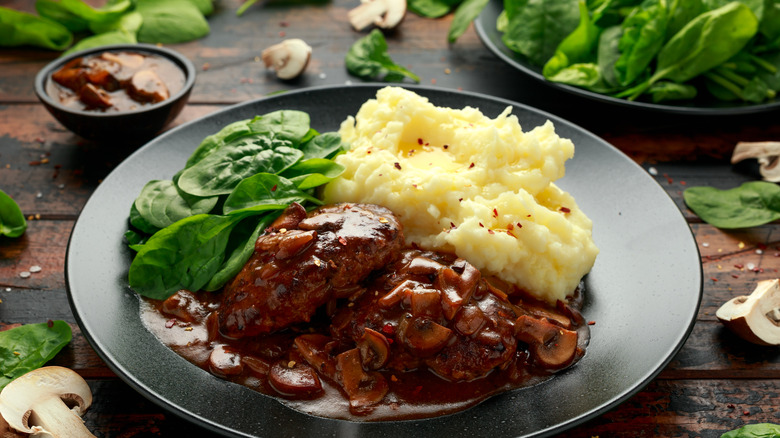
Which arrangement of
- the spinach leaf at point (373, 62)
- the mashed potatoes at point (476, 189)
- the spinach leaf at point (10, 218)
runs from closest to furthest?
1. the mashed potatoes at point (476, 189)
2. the spinach leaf at point (10, 218)
3. the spinach leaf at point (373, 62)

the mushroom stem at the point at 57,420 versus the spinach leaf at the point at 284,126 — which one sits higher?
the spinach leaf at the point at 284,126

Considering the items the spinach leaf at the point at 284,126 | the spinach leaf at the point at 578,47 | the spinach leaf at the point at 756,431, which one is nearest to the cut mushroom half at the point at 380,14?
the spinach leaf at the point at 578,47

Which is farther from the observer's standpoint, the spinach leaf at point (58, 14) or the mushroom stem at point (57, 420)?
the spinach leaf at point (58, 14)

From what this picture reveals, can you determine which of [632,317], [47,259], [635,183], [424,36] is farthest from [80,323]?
[424,36]

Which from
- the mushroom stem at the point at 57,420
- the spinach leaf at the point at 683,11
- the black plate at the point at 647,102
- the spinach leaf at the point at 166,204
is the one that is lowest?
the mushroom stem at the point at 57,420

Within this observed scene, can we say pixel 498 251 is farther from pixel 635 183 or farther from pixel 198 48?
pixel 198 48

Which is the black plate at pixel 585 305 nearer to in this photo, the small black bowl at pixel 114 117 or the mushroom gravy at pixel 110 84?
the small black bowl at pixel 114 117

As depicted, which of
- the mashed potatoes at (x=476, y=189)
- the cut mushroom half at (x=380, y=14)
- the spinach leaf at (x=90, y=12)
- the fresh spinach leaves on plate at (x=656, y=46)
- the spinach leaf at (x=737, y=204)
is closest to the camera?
the mashed potatoes at (x=476, y=189)

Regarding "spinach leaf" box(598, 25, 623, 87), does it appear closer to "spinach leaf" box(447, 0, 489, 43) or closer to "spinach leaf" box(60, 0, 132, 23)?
"spinach leaf" box(447, 0, 489, 43)
